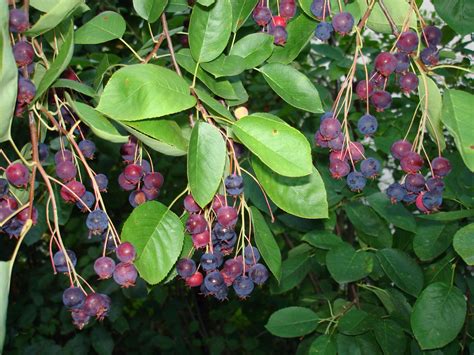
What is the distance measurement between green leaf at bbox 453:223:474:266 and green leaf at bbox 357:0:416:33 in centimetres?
35

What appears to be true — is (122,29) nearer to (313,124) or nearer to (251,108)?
(313,124)

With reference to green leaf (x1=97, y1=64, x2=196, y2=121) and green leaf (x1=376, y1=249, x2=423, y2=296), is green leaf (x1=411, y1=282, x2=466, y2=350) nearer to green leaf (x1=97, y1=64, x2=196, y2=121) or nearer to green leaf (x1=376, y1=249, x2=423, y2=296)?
green leaf (x1=376, y1=249, x2=423, y2=296)

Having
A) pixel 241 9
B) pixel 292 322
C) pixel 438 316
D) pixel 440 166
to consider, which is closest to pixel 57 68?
pixel 241 9

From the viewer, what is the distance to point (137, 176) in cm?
88

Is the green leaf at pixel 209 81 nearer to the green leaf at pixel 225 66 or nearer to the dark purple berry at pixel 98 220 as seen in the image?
the green leaf at pixel 225 66

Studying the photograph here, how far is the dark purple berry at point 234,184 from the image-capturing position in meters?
0.78

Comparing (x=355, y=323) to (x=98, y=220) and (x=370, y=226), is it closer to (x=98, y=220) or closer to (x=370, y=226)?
(x=370, y=226)

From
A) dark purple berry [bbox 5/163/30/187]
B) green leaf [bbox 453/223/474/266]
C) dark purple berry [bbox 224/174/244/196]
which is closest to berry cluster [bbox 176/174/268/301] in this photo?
dark purple berry [bbox 224/174/244/196]

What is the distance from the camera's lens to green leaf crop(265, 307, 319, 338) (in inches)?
57.9

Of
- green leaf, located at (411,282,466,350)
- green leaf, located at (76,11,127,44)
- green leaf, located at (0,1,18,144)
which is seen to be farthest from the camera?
green leaf, located at (411,282,466,350)

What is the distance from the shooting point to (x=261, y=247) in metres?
0.86

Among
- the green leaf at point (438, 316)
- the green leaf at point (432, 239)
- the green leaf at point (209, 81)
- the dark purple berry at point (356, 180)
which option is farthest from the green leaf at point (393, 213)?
the green leaf at point (209, 81)

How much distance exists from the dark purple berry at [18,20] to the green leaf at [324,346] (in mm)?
922

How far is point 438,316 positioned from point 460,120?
604 mm
